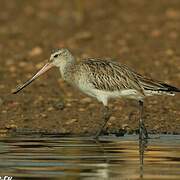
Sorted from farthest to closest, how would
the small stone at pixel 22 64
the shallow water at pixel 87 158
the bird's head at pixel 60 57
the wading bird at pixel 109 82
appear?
1. the small stone at pixel 22 64
2. the bird's head at pixel 60 57
3. the wading bird at pixel 109 82
4. the shallow water at pixel 87 158

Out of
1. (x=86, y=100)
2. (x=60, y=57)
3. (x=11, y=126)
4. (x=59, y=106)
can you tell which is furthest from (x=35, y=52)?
(x=11, y=126)

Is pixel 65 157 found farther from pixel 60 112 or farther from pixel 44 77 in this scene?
pixel 44 77

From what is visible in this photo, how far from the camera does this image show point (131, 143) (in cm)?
1530

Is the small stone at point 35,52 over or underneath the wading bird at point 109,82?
over

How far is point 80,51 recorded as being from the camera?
26031 mm

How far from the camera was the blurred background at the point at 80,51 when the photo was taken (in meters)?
17.8

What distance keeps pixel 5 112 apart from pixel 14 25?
1168 centimetres

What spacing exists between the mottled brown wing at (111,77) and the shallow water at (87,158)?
3.51 ft

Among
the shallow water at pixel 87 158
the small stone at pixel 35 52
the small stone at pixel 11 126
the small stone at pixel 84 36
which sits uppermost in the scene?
the small stone at pixel 84 36

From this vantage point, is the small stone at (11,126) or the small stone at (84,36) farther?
the small stone at (84,36)

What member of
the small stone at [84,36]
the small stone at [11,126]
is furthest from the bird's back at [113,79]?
the small stone at [84,36]

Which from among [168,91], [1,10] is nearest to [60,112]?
[168,91]

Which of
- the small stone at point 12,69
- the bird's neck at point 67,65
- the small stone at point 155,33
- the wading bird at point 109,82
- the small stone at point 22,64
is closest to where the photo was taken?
the wading bird at point 109,82

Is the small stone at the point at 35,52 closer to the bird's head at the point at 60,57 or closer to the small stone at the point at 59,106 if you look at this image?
the small stone at the point at 59,106
